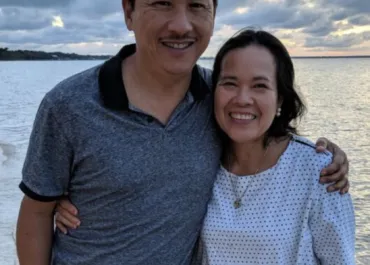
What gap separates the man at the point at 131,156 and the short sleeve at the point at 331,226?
0.37 feet

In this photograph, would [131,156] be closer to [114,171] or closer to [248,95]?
[114,171]

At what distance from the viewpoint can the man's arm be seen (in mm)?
2834

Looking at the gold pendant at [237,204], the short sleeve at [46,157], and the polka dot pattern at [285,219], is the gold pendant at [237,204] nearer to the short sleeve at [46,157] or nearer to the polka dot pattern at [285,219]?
the polka dot pattern at [285,219]

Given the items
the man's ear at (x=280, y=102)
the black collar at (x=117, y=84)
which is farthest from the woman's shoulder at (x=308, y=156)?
the black collar at (x=117, y=84)

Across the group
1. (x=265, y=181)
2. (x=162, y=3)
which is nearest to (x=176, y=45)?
(x=162, y=3)

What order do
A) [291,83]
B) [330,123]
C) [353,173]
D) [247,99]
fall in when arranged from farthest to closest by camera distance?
[330,123] → [353,173] → [291,83] → [247,99]

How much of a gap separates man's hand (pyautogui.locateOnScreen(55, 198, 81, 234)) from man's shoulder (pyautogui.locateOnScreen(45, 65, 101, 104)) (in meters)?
0.55

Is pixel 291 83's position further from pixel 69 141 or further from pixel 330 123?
pixel 330 123

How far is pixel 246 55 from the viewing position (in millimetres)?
2850

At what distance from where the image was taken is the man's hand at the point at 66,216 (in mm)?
2752

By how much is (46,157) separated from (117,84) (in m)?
0.50

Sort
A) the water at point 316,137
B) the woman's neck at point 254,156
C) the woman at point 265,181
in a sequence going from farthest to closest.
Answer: the water at point 316,137, the woman's neck at point 254,156, the woman at point 265,181

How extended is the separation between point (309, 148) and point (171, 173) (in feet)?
2.41

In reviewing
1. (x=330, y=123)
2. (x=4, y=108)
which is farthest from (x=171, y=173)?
(x=4, y=108)
